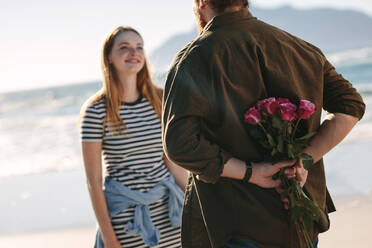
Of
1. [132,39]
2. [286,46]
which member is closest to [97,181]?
[132,39]

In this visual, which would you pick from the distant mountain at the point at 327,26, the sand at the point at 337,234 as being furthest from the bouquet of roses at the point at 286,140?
the distant mountain at the point at 327,26

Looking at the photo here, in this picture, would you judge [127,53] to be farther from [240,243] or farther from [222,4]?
[240,243]

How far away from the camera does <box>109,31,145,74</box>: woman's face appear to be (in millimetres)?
2807

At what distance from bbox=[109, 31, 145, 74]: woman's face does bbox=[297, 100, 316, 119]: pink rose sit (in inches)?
57.4

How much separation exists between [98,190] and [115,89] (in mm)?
578

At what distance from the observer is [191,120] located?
1507mm

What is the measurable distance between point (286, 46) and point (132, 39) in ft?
4.67

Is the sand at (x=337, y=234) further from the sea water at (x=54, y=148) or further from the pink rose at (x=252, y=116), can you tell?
the pink rose at (x=252, y=116)

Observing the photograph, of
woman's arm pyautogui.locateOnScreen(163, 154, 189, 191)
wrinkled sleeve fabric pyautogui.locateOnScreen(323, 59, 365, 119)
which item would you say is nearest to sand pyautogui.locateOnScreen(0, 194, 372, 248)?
woman's arm pyautogui.locateOnScreen(163, 154, 189, 191)

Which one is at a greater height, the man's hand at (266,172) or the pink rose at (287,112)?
the pink rose at (287,112)

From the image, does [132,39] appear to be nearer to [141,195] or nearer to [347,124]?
[141,195]

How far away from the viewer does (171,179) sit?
2729mm

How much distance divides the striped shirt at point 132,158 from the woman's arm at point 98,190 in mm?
44

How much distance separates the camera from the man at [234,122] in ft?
4.97
